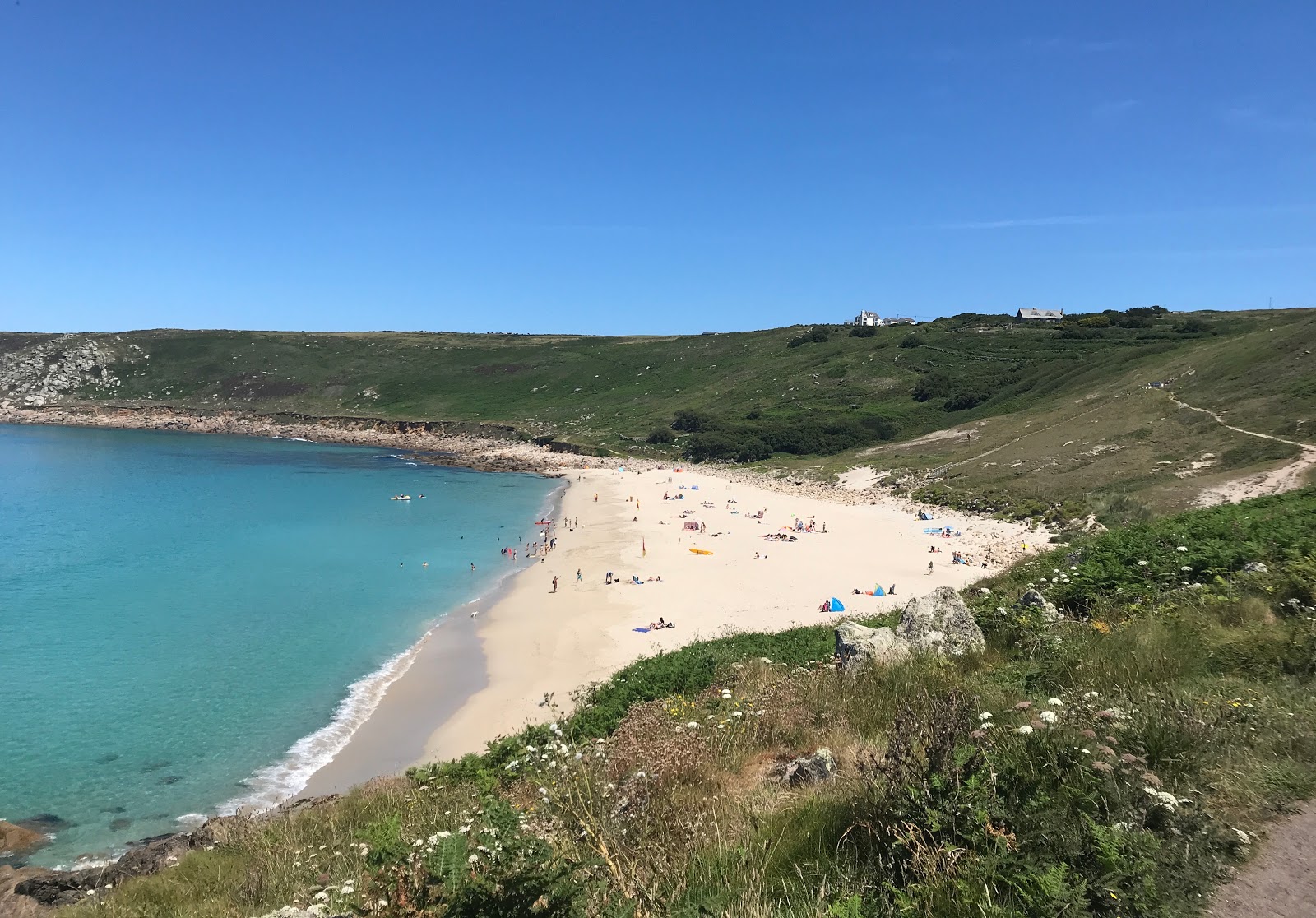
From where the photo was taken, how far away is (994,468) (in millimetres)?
49969

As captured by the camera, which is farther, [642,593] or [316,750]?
[642,593]

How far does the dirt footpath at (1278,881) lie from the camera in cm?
323

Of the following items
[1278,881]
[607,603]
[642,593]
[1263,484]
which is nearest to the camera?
[1278,881]

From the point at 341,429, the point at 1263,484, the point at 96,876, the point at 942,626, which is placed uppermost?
the point at 942,626

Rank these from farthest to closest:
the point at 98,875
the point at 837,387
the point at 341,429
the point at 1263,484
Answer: the point at 341,429
the point at 837,387
the point at 1263,484
the point at 98,875

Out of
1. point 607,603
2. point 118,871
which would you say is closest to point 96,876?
point 118,871

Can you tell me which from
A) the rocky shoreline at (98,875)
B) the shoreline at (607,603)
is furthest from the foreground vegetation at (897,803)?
the shoreline at (607,603)

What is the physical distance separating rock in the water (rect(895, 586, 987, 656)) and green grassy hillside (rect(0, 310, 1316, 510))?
2700cm

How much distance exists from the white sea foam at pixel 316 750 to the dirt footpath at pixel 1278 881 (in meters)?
14.1

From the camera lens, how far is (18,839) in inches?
513

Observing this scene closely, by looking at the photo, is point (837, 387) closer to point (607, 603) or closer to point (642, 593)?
point (642, 593)

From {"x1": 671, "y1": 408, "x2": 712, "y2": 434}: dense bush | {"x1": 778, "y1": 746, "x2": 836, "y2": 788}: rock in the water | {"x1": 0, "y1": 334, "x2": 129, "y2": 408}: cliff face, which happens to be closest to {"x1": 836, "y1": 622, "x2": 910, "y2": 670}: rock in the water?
{"x1": 778, "y1": 746, "x2": 836, "y2": 788}: rock in the water

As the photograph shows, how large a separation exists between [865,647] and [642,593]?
21682mm

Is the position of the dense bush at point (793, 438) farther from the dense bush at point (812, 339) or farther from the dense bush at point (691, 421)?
the dense bush at point (812, 339)
